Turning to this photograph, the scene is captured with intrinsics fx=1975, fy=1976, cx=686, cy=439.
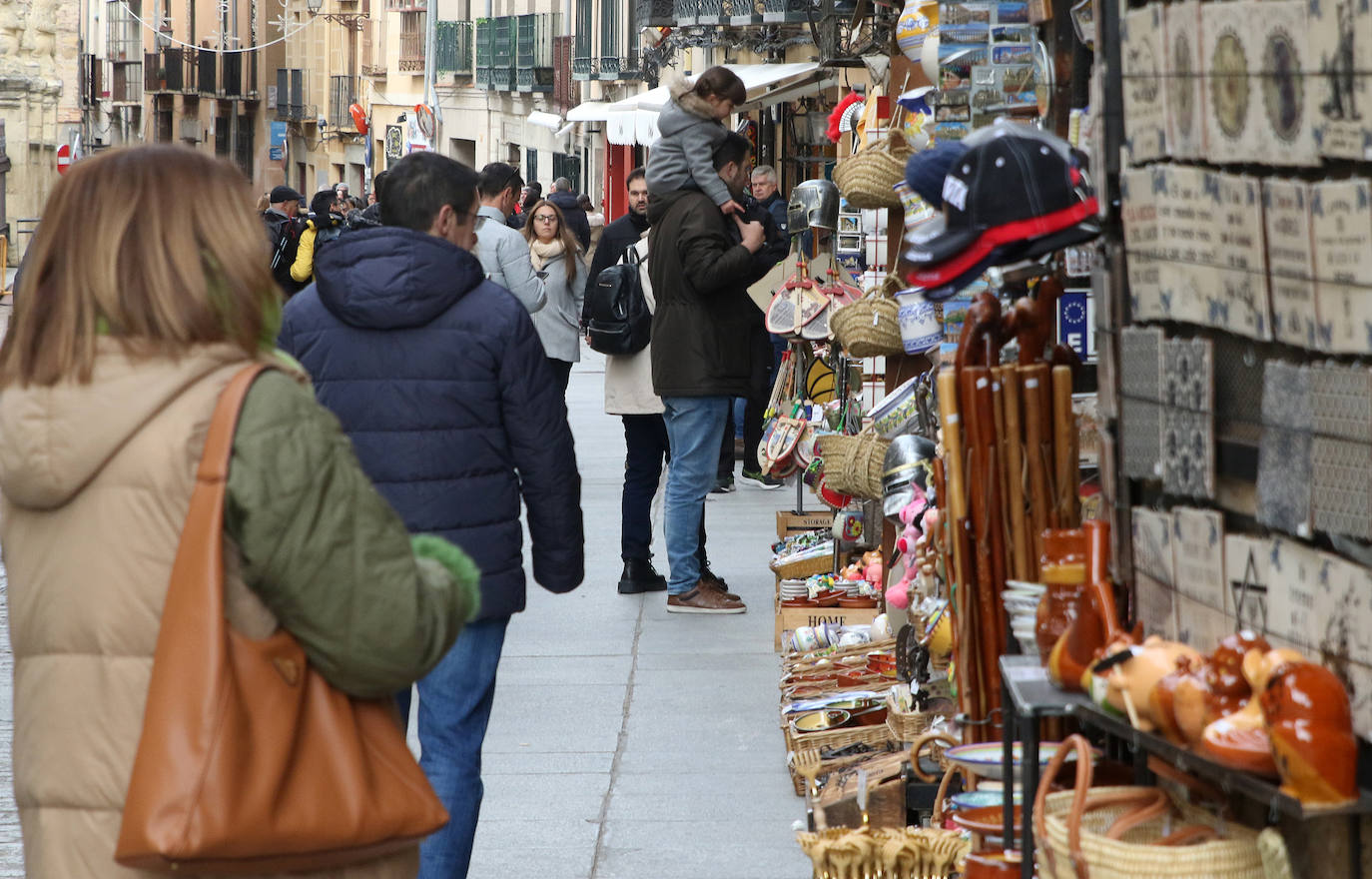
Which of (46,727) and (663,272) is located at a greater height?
(663,272)

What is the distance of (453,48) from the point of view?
3903cm

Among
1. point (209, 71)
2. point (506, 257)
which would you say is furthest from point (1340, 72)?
point (209, 71)

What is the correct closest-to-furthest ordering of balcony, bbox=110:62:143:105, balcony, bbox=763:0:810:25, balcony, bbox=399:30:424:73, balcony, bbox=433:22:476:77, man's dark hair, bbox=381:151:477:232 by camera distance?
man's dark hair, bbox=381:151:477:232, balcony, bbox=763:0:810:25, balcony, bbox=433:22:476:77, balcony, bbox=399:30:424:73, balcony, bbox=110:62:143:105

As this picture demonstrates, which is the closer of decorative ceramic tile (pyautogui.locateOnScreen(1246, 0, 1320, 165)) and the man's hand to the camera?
decorative ceramic tile (pyautogui.locateOnScreen(1246, 0, 1320, 165))

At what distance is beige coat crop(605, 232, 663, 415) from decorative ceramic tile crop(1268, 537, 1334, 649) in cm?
543

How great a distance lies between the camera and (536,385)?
4.03 meters

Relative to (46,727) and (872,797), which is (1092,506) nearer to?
(872,797)

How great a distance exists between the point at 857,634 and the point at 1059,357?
2.97 meters

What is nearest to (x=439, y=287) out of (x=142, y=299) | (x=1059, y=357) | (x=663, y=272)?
(x=1059, y=357)

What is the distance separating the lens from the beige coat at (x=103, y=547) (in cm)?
239

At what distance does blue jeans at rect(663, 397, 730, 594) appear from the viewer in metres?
7.50

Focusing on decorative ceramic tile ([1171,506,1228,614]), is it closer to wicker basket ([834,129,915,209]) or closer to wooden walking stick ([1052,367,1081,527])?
wooden walking stick ([1052,367,1081,527])

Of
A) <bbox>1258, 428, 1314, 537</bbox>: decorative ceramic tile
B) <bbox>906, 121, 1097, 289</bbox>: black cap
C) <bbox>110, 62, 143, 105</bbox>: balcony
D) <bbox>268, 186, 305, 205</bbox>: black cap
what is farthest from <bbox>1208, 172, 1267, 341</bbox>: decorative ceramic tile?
<bbox>110, 62, 143, 105</bbox>: balcony

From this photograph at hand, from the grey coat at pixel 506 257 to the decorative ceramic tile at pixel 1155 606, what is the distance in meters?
5.47
